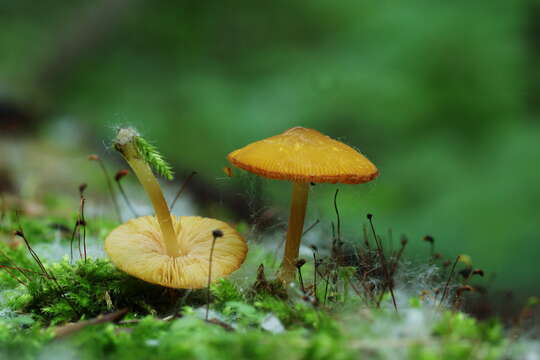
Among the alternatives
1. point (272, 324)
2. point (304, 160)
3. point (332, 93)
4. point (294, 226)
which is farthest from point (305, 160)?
point (332, 93)

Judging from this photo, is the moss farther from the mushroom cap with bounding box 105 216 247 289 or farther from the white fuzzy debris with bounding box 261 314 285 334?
the white fuzzy debris with bounding box 261 314 285 334

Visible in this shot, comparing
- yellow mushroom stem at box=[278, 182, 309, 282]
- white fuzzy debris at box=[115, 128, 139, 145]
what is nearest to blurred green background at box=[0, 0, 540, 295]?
white fuzzy debris at box=[115, 128, 139, 145]

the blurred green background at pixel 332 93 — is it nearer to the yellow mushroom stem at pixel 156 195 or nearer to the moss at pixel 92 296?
the yellow mushroom stem at pixel 156 195

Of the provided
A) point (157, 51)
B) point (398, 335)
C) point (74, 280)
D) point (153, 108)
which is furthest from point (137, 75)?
point (398, 335)

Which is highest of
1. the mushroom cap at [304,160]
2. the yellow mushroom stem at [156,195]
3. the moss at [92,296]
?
the mushroom cap at [304,160]

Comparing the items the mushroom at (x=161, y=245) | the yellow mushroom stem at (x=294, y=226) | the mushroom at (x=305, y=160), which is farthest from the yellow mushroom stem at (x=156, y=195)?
the yellow mushroom stem at (x=294, y=226)

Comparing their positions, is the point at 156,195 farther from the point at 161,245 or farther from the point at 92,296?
the point at 92,296
